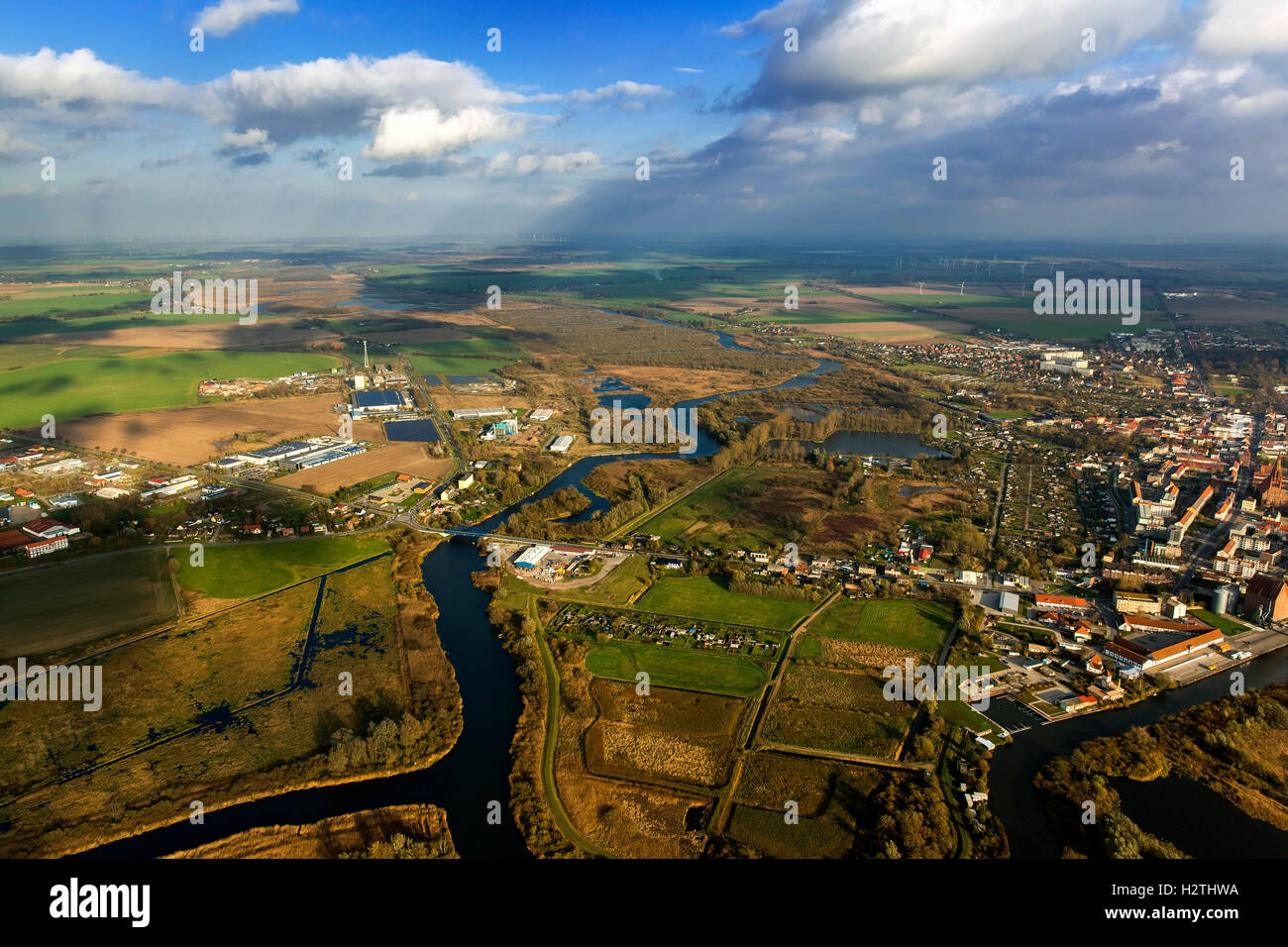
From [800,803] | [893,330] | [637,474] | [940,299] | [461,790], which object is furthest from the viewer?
[940,299]

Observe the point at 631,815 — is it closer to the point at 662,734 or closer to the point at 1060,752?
the point at 662,734

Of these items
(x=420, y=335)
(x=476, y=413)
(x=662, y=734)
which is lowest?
(x=662, y=734)

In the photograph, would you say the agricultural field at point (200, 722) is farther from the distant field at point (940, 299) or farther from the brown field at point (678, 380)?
the distant field at point (940, 299)

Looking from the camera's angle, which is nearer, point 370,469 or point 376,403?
point 370,469

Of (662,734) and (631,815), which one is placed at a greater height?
(662,734)

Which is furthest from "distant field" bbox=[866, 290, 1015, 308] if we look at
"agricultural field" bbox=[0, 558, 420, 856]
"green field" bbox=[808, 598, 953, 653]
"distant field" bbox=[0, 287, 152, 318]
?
"distant field" bbox=[0, 287, 152, 318]

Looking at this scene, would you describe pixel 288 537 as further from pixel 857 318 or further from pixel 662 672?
pixel 857 318

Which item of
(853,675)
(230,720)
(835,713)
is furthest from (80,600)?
(853,675)
